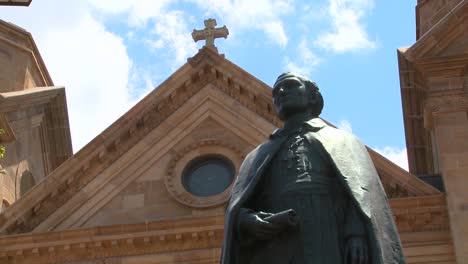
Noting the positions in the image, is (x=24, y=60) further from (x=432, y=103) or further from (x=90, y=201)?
(x=432, y=103)

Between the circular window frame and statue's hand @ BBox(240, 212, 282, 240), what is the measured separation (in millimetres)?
14168

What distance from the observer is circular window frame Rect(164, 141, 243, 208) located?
66.0 ft

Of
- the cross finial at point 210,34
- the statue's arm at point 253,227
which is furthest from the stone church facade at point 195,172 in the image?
the statue's arm at point 253,227

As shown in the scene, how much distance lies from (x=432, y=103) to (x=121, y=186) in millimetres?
6195

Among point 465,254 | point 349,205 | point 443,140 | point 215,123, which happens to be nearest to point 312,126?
point 349,205

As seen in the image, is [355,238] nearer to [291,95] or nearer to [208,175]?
[291,95]

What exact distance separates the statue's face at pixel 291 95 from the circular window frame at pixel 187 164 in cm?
1368

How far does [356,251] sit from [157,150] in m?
16.0

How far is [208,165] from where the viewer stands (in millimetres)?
20953

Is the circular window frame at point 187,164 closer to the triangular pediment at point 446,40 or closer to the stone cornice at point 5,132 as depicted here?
the stone cornice at point 5,132

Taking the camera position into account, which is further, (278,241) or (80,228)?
(80,228)

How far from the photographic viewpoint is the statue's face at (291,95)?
251 inches

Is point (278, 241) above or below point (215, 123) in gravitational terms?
below

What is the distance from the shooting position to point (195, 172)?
68.7 feet
